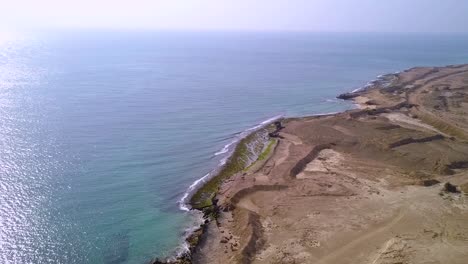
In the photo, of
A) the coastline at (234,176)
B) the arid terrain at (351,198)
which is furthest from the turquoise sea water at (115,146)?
the arid terrain at (351,198)

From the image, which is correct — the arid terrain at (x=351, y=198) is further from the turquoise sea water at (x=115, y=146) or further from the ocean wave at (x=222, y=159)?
the turquoise sea water at (x=115, y=146)

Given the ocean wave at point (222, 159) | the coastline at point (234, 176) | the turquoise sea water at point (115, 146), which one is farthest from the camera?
the ocean wave at point (222, 159)

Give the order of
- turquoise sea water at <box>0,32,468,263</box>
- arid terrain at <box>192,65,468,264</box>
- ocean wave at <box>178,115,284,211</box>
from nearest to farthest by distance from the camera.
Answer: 1. arid terrain at <box>192,65,468,264</box>
2. turquoise sea water at <box>0,32,468,263</box>
3. ocean wave at <box>178,115,284,211</box>

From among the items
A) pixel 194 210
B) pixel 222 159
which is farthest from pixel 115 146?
pixel 194 210

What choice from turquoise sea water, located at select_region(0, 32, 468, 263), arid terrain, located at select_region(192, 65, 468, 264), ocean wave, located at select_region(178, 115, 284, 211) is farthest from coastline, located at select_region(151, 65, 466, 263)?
turquoise sea water, located at select_region(0, 32, 468, 263)

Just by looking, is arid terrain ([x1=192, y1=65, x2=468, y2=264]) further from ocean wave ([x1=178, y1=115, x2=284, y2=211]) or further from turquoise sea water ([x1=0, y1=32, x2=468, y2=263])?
turquoise sea water ([x1=0, y1=32, x2=468, y2=263])

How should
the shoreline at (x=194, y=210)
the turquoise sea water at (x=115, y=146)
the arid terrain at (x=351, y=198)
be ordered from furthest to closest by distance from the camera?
the turquoise sea water at (x=115, y=146) → the arid terrain at (x=351, y=198) → the shoreline at (x=194, y=210)

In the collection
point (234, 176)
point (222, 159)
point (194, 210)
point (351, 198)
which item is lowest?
point (194, 210)

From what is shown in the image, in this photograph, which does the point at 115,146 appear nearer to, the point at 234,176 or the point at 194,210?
the point at 234,176
